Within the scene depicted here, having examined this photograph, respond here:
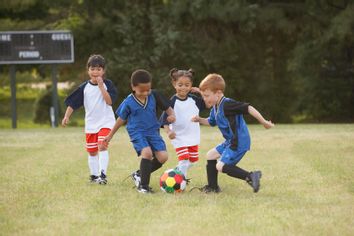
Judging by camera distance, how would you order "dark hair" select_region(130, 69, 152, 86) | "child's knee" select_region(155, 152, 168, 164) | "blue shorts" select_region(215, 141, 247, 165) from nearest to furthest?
"blue shorts" select_region(215, 141, 247, 165), "dark hair" select_region(130, 69, 152, 86), "child's knee" select_region(155, 152, 168, 164)

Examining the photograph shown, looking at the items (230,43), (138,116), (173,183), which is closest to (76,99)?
(138,116)

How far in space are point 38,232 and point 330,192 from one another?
132 inches

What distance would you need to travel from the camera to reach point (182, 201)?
287 inches

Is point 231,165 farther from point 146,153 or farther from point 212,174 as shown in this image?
point 146,153

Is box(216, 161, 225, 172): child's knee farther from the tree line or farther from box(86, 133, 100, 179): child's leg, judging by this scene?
the tree line

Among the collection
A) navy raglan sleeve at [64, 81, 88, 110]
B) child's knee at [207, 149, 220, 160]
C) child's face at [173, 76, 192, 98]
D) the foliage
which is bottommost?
the foliage

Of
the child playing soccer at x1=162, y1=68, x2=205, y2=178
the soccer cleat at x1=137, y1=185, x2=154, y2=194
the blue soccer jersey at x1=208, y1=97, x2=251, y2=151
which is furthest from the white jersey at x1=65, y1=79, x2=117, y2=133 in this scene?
the blue soccer jersey at x1=208, y1=97, x2=251, y2=151

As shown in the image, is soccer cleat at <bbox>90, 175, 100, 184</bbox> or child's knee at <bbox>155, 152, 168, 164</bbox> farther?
soccer cleat at <bbox>90, 175, 100, 184</bbox>

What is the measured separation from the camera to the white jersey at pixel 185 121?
8.76 metres

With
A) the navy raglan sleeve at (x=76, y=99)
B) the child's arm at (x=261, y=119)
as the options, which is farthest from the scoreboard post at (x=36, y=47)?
the child's arm at (x=261, y=119)

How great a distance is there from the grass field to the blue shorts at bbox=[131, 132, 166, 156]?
52 centimetres

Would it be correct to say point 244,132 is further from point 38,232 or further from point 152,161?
point 38,232

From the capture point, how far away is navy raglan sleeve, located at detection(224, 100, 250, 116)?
24.9ft

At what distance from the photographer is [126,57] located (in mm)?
29500
